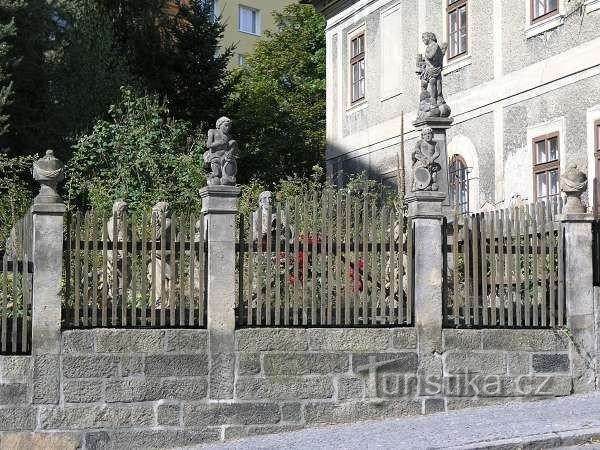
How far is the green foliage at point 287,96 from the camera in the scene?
104 feet

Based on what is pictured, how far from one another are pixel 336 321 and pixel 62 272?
252 centimetres

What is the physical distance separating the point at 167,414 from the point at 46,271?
166 centimetres

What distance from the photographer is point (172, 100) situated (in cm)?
2711

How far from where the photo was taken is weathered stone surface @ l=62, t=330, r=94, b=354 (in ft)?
32.5

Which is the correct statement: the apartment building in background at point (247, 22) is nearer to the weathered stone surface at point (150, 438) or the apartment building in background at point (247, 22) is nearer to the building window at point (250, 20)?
the building window at point (250, 20)

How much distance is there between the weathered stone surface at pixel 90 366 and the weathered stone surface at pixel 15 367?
0.31 meters

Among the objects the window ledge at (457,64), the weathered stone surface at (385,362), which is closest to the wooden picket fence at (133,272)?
the weathered stone surface at (385,362)

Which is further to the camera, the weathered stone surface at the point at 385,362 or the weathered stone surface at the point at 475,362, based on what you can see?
the weathered stone surface at the point at 475,362

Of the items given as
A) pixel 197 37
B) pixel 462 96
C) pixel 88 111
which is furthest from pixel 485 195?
pixel 197 37

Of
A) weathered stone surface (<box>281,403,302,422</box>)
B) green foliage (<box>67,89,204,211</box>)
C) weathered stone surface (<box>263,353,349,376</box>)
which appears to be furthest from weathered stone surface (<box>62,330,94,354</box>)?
green foliage (<box>67,89,204,211</box>)

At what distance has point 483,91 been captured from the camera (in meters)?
20.0

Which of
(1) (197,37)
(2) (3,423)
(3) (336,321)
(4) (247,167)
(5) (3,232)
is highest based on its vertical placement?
(1) (197,37)

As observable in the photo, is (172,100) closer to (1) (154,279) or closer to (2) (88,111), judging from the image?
(2) (88,111)

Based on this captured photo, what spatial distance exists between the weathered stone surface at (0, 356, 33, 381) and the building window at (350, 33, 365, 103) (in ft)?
51.8
